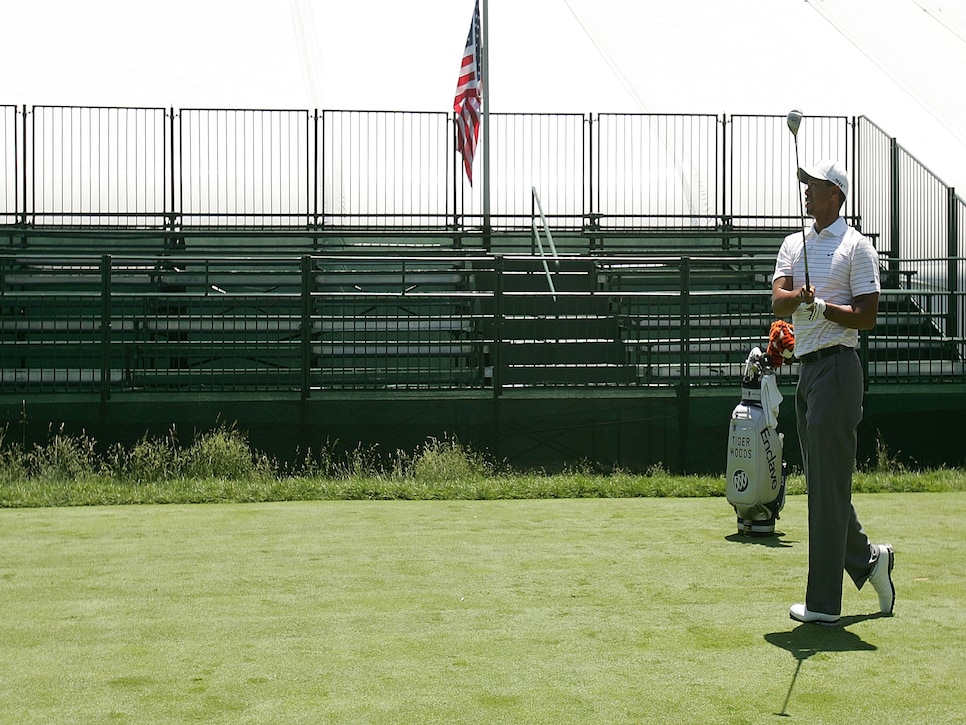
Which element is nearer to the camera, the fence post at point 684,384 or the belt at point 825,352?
the belt at point 825,352

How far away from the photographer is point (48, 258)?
1888 centimetres

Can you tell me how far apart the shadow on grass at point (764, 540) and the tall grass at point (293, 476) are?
2.85 meters


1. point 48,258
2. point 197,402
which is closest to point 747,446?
point 197,402

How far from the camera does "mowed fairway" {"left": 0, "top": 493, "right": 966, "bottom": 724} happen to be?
4789 millimetres

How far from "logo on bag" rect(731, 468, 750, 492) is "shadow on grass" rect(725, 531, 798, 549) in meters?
0.34

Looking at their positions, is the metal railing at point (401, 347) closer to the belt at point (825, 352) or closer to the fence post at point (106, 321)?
the fence post at point (106, 321)

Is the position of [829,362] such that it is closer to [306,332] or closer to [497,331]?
[497,331]

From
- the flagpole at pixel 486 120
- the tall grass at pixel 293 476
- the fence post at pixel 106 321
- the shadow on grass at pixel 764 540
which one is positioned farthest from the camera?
the flagpole at pixel 486 120

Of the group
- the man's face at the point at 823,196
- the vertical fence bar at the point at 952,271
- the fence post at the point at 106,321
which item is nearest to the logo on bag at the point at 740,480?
the man's face at the point at 823,196

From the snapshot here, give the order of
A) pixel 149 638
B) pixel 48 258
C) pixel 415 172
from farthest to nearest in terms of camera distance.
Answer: pixel 415 172 → pixel 48 258 → pixel 149 638

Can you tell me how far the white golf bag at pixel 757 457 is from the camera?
28.9 feet

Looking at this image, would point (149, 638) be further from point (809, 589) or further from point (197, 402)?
point (197, 402)

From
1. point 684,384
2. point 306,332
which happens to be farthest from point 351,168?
point 684,384

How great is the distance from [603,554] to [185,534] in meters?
3.05
